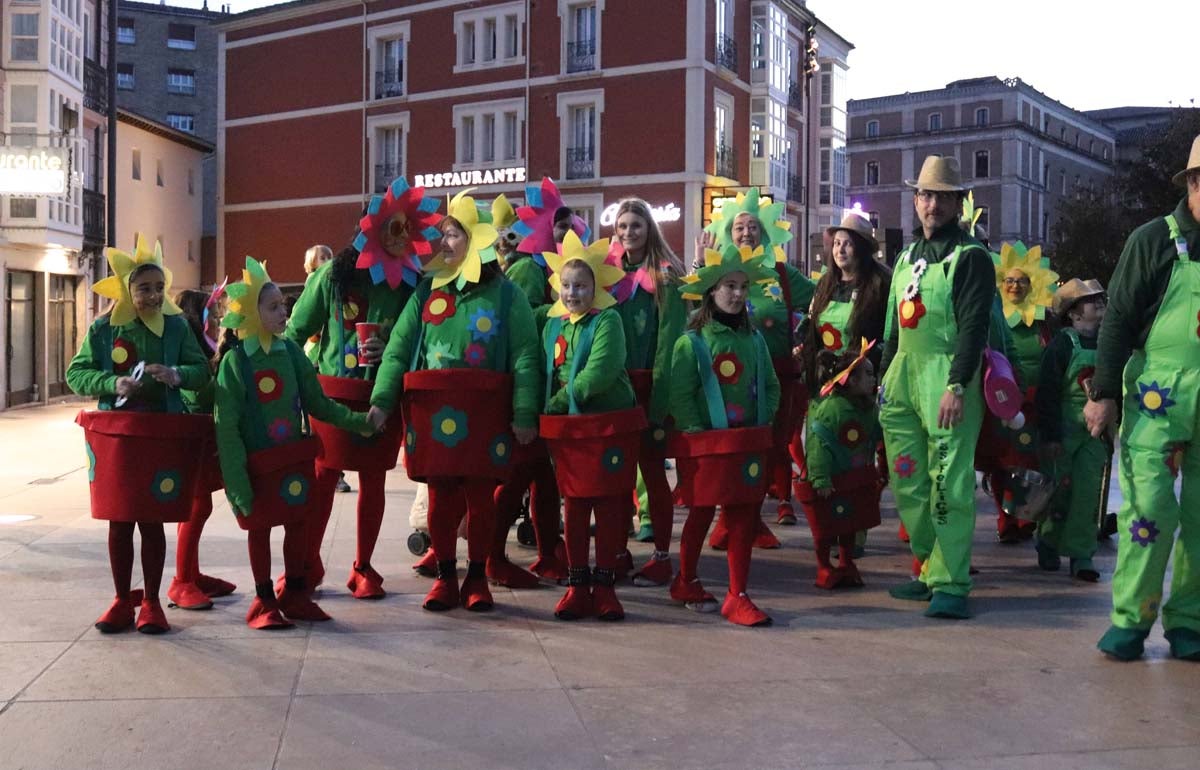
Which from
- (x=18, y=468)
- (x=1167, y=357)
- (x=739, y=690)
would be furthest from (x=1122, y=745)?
(x=18, y=468)

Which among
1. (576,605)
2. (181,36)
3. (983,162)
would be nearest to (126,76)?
(181,36)

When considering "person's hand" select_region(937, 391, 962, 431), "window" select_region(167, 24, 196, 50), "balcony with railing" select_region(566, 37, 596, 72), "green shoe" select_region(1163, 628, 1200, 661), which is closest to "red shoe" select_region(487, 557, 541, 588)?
"person's hand" select_region(937, 391, 962, 431)

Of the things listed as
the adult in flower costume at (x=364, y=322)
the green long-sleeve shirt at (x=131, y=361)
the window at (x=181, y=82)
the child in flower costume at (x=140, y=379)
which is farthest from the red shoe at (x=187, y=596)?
the window at (x=181, y=82)

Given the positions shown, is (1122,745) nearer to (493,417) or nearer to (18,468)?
(493,417)

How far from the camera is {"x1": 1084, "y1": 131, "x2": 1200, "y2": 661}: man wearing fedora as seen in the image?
17.1 feet

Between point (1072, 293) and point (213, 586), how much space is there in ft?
A: 17.9

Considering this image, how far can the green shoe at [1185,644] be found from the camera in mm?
5270

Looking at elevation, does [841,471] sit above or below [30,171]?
below

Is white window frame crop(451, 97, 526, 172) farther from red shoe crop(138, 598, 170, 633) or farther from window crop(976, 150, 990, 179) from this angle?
window crop(976, 150, 990, 179)

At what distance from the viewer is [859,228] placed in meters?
7.38

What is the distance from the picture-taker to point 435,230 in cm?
644

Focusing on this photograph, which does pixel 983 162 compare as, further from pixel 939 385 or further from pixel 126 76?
pixel 939 385

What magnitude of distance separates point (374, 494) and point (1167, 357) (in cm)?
387

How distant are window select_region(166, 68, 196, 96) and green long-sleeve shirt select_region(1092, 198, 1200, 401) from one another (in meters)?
59.5
